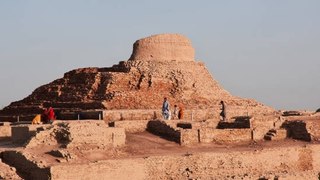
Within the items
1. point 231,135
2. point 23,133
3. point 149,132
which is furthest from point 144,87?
point 23,133

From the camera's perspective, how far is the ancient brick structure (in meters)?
30.9

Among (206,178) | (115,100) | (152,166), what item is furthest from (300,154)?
(115,100)

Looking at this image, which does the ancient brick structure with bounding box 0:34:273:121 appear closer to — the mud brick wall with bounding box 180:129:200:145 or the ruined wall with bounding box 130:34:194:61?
the ruined wall with bounding box 130:34:194:61

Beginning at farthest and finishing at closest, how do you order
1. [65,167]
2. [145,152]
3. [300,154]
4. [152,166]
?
[300,154] < [145,152] < [152,166] < [65,167]

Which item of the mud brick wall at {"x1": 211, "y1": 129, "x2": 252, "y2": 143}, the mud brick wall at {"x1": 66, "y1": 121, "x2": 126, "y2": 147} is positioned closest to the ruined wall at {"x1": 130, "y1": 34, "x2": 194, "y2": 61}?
the mud brick wall at {"x1": 211, "y1": 129, "x2": 252, "y2": 143}

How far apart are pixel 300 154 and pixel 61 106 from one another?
13637 mm

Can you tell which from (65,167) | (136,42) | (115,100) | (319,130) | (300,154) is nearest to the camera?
(65,167)

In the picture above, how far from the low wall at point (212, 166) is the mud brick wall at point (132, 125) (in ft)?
12.4

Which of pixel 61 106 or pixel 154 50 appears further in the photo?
pixel 154 50

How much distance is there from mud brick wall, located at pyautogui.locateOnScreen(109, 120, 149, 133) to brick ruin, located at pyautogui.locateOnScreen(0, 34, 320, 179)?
0.04 m

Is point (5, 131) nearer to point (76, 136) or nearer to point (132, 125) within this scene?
point (132, 125)

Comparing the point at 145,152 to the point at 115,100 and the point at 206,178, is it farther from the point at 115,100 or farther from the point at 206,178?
the point at 115,100

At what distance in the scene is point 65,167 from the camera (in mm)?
15445

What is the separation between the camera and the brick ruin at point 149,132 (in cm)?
1678
